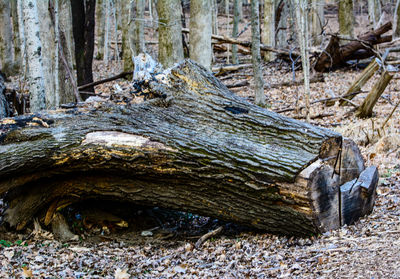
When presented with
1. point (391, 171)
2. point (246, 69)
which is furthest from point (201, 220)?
point (246, 69)

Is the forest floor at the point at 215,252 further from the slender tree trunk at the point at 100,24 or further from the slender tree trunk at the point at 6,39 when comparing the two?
the slender tree trunk at the point at 100,24

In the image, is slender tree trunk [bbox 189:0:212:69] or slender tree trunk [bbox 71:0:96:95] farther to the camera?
slender tree trunk [bbox 71:0:96:95]

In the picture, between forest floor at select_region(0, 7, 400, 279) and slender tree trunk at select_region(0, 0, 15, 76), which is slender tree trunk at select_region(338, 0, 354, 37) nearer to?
forest floor at select_region(0, 7, 400, 279)

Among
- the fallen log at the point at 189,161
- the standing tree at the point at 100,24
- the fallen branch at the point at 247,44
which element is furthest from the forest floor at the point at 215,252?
the standing tree at the point at 100,24

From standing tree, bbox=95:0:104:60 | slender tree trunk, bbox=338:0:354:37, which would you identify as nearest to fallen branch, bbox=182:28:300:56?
slender tree trunk, bbox=338:0:354:37

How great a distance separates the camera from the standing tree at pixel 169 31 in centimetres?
860

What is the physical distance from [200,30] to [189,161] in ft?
16.0

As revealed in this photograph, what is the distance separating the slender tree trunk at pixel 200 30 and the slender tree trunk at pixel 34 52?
3317mm

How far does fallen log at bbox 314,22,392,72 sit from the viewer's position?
493 inches

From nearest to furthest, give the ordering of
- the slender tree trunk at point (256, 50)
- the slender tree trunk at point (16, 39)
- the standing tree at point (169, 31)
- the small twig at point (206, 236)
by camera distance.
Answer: the small twig at point (206, 236) < the standing tree at point (169, 31) < the slender tree trunk at point (256, 50) < the slender tree trunk at point (16, 39)

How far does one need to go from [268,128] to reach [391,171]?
2.61m

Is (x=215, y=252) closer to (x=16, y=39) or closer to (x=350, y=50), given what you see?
(x=350, y=50)

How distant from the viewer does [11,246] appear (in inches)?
177

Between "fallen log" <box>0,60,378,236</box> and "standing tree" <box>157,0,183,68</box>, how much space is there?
12.0 ft
